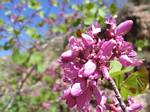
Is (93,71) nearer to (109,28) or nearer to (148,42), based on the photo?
(109,28)

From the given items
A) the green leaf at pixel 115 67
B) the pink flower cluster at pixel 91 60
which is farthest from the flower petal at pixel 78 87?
the green leaf at pixel 115 67

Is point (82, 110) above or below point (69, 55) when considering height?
below

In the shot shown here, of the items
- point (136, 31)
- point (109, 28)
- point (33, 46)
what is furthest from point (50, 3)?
point (109, 28)

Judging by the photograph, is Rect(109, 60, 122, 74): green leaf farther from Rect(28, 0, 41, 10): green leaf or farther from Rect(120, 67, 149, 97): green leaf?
Rect(28, 0, 41, 10): green leaf

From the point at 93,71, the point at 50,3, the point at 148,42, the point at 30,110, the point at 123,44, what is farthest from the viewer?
the point at 50,3

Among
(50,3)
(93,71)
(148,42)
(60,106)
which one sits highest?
(93,71)

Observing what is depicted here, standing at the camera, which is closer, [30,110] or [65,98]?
[65,98]

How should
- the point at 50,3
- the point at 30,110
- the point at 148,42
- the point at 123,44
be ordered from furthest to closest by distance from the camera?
the point at 50,3 → the point at 30,110 → the point at 148,42 → the point at 123,44

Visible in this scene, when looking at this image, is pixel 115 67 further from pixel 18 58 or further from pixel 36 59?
pixel 36 59

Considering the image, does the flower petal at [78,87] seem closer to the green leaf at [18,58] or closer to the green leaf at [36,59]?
the green leaf at [18,58]

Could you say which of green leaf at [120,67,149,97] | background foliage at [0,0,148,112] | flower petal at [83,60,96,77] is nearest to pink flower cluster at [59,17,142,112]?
flower petal at [83,60,96,77]
